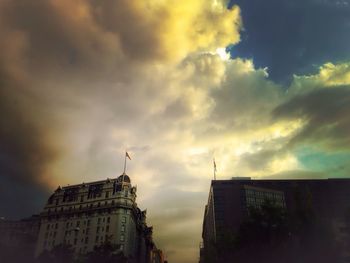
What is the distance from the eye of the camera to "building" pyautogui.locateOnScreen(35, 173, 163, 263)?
110 meters

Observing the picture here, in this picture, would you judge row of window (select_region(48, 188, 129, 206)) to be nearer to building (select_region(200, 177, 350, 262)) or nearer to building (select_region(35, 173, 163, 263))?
building (select_region(35, 173, 163, 263))

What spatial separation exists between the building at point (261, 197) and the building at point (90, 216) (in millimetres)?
41254

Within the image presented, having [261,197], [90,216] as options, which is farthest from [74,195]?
[261,197]

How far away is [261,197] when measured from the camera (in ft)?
492

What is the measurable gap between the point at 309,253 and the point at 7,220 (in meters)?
121

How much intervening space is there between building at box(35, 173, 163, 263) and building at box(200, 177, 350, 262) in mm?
41254

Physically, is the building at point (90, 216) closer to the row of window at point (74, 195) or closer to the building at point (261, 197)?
the row of window at point (74, 195)

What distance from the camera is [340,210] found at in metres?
156

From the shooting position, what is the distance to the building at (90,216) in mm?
109688

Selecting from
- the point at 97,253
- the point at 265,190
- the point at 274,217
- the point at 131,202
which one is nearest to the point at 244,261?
the point at 274,217

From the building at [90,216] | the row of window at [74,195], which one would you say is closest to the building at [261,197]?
the building at [90,216]

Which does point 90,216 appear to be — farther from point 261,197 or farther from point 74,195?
point 261,197

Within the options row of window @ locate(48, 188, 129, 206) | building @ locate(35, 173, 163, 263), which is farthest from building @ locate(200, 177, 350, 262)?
row of window @ locate(48, 188, 129, 206)

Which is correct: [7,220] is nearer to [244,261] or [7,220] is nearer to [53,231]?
[53,231]
